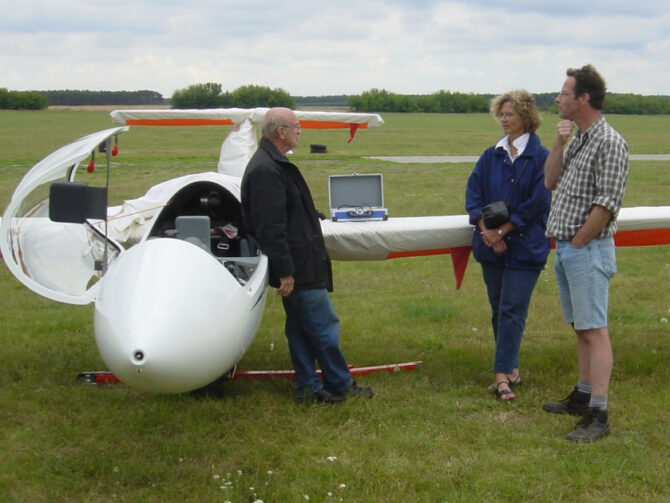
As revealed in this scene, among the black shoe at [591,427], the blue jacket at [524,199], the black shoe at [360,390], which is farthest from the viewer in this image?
the black shoe at [360,390]

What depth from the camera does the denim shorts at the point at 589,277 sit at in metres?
4.25

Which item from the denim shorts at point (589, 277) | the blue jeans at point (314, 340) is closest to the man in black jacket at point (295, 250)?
the blue jeans at point (314, 340)

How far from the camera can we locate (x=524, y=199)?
4.90m

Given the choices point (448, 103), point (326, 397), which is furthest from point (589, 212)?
point (448, 103)

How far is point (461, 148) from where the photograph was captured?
31578mm

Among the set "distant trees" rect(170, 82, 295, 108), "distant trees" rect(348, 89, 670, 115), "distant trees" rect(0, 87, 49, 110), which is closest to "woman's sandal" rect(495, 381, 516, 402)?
"distant trees" rect(170, 82, 295, 108)

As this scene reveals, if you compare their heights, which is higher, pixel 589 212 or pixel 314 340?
pixel 589 212

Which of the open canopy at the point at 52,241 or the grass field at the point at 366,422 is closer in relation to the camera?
the grass field at the point at 366,422

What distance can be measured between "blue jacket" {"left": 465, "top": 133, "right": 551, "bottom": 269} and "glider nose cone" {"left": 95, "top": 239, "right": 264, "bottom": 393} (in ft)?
5.92

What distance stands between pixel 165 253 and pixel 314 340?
1.35m

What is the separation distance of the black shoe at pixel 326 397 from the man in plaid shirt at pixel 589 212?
145cm

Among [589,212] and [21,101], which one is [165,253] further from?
[21,101]

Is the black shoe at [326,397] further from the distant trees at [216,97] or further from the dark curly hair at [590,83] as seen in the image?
the distant trees at [216,97]

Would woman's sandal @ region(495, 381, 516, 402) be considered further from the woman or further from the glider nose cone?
the glider nose cone
